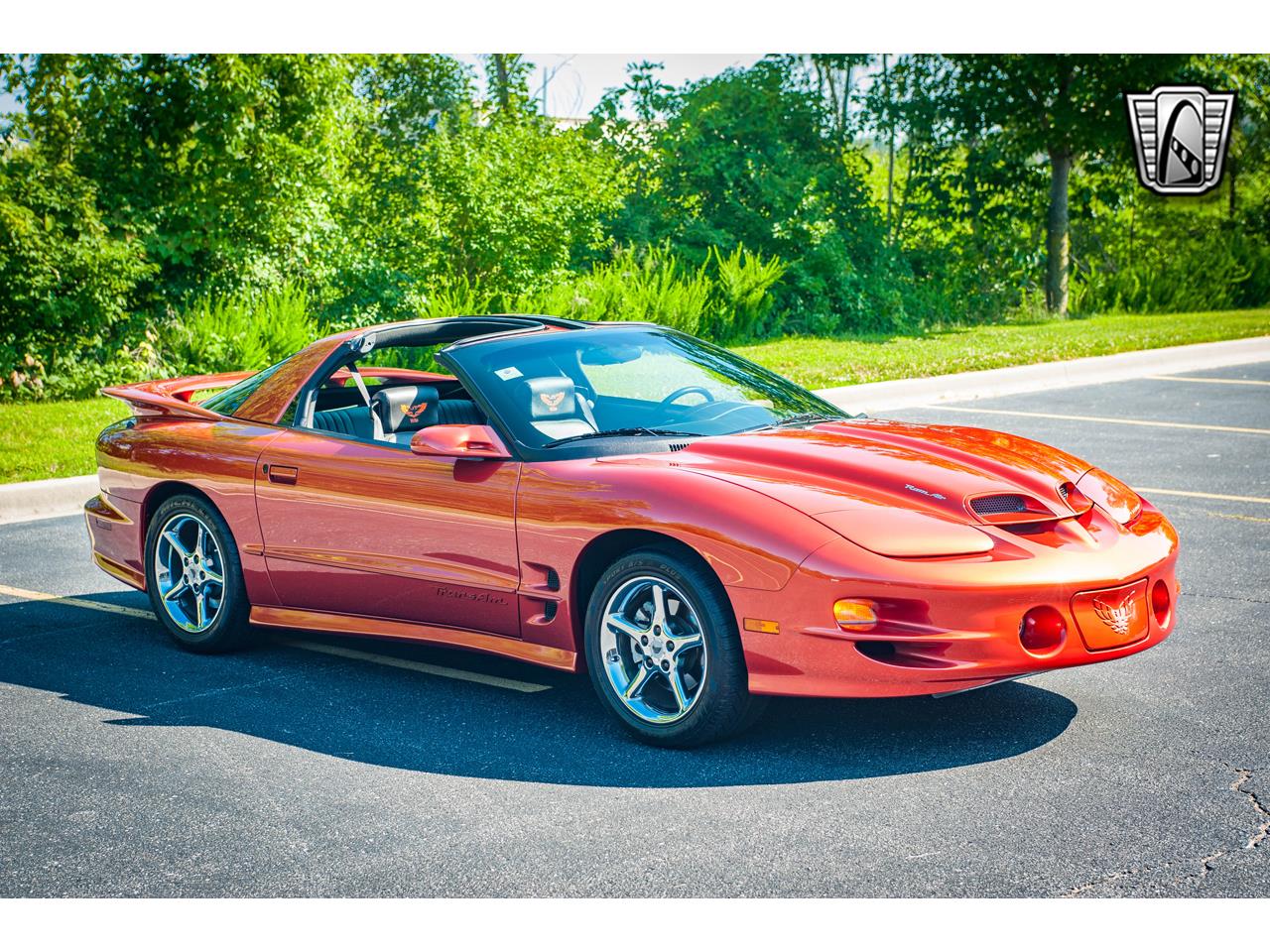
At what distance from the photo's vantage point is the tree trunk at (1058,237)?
22375 mm

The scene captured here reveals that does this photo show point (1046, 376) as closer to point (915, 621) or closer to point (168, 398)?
point (168, 398)

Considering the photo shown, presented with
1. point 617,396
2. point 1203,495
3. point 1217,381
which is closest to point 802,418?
point 617,396

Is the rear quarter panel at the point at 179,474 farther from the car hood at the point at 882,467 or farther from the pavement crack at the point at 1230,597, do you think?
the pavement crack at the point at 1230,597

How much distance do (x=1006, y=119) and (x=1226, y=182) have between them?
5824 mm

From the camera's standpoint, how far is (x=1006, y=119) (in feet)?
72.7

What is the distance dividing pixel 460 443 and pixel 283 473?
1.16m

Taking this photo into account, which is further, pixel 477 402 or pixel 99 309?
pixel 99 309

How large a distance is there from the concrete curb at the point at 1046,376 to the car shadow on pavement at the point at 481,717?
26.8 ft

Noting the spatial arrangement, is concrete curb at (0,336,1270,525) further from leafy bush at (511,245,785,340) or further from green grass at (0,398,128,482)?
green grass at (0,398,128,482)

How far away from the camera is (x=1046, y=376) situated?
1564cm

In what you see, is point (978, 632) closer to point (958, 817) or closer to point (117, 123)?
point (958, 817)

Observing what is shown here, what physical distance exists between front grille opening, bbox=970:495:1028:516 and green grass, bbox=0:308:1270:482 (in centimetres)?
784

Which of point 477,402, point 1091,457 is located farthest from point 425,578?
point 1091,457

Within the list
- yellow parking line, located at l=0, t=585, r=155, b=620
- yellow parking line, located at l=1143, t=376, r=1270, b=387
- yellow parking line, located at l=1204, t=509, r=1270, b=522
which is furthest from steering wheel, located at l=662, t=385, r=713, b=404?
yellow parking line, located at l=1143, t=376, r=1270, b=387
